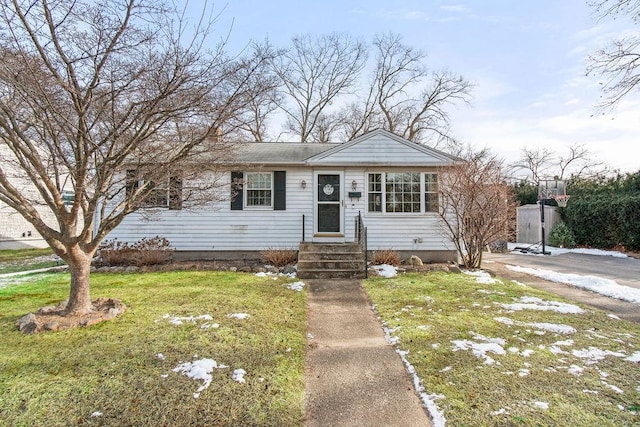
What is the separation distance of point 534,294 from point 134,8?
26.7ft

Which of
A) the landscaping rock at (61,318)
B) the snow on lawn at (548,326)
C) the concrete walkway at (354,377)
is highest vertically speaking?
the landscaping rock at (61,318)

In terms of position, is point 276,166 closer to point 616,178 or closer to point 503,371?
point 503,371

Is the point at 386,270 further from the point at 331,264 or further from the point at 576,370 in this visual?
the point at 576,370

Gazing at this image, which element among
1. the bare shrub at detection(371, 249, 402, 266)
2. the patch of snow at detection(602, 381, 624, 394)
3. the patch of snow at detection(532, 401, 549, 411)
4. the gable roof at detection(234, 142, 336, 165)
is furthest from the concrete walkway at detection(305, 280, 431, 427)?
the gable roof at detection(234, 142, 336, 165)

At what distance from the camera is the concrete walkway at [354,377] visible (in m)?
2.69

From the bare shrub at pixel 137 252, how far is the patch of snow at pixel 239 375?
22.1 feet

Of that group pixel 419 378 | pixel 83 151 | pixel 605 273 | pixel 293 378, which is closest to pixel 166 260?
pixel 83 151

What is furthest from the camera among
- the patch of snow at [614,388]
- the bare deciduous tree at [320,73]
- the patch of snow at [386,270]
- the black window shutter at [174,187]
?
the bare deciduous tree at [320,73]

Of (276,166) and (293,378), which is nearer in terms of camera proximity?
(293,378)

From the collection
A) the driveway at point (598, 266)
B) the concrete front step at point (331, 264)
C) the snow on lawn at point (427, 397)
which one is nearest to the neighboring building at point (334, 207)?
the concrete front step at point (331, 264)

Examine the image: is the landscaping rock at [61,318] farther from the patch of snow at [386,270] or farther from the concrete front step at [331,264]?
the patch of snow at [386,270]

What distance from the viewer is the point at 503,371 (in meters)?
3.32

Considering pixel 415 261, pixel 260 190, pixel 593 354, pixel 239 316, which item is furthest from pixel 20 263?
pixel 593 354

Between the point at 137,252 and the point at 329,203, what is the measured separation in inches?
222
